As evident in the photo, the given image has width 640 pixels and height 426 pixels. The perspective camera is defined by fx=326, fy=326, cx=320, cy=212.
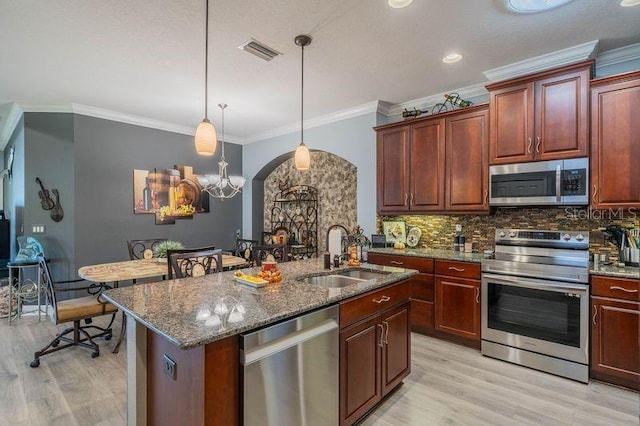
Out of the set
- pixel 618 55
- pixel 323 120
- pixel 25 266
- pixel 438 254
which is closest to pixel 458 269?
pixel 438 254

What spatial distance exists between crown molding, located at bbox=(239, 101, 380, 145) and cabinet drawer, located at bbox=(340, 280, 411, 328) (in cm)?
269

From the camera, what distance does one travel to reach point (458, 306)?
11.1 ft

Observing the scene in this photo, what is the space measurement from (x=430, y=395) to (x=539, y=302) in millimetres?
1315

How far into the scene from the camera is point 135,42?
281 centimetres

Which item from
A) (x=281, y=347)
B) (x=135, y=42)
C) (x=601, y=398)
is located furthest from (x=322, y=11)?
(x=601, y=398)

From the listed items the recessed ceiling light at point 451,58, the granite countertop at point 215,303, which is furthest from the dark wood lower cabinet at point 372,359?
the recessed ceiling light at point 451,58

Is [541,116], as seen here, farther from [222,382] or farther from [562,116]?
[222,382]

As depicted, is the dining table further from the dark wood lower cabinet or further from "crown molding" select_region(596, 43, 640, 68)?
"crown molding" select_region(596, 43, 640, 68)

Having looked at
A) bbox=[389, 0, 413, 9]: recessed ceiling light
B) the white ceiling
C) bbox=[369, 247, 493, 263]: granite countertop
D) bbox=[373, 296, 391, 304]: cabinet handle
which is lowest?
bbox=[373, 296, 391, 304]: cabinet handle

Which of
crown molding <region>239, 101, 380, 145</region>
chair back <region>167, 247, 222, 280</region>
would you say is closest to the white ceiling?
crown molding <region>239, 101, 380, 145</region>

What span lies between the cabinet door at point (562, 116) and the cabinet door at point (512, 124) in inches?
2.5

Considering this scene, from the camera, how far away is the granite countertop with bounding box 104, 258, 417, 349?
139 cm

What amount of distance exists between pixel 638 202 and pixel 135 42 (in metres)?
4.41

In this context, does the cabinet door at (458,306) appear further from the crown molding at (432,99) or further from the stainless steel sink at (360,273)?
the crown molding at (432,99)
